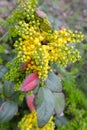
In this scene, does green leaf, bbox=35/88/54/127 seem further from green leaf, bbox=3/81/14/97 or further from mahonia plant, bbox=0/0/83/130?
green leaf, bbox=3/81/14/97

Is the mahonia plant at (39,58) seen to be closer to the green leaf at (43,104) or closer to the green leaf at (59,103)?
the green leaf at (43,104)

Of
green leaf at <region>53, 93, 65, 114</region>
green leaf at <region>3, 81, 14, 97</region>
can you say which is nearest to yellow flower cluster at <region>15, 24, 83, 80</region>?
green leaf at <region>3, 81, 14, 97</region>

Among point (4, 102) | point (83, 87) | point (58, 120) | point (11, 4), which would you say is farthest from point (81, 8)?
point (4, 102)

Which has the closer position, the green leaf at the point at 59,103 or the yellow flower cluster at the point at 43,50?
the yellow flower cluster at the point at 43,50

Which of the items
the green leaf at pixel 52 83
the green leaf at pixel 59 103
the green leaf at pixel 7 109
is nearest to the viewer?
the green leaf at pixel 52 83

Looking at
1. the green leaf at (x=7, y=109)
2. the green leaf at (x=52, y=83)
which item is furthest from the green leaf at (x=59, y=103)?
Result: the green leaf at (x=52, y=83)

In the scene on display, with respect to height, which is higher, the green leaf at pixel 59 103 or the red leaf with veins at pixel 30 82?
the red leaf with veins at pixel 30 82

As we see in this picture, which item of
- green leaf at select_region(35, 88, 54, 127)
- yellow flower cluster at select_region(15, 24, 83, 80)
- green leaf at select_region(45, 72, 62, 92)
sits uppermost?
yellow flower cluster at select_region(15, 24, 83, 80)

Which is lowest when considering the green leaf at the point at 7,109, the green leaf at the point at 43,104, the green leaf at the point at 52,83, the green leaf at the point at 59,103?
the green leaf at the point at 59,103

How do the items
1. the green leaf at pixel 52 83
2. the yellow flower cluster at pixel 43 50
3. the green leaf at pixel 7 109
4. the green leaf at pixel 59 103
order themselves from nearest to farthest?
the yellow flower cluster at pixel 43 50
the green leaf at pixel 52 83
the green leaf at pixel 7 109
the green leaf at pixel 59 103
